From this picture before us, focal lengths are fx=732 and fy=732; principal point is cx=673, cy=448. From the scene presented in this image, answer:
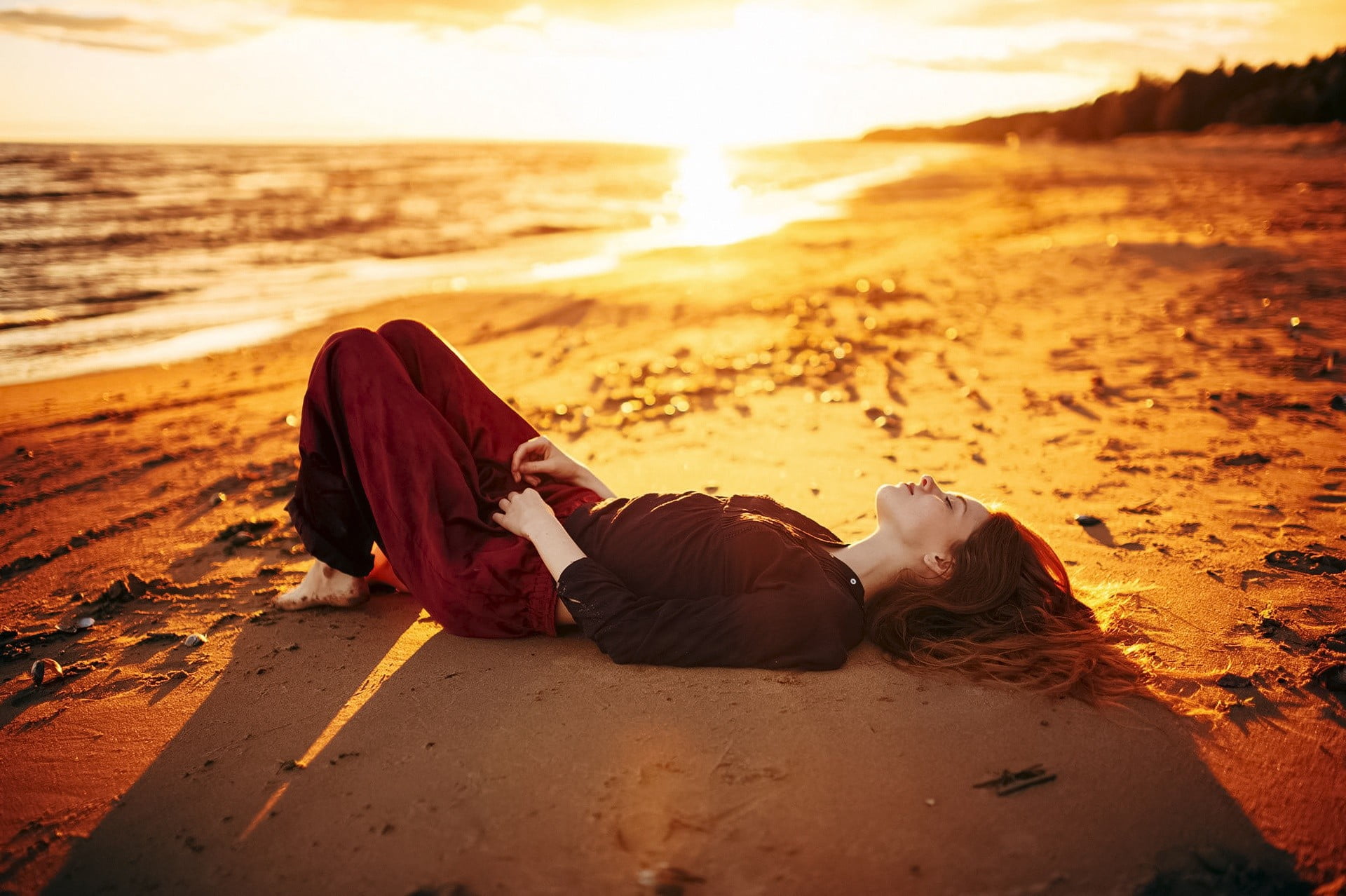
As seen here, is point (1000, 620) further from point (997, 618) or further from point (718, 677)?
point (718, 677)

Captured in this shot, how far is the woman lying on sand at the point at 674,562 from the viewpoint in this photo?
2676 millimetres

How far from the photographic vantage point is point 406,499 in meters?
2.91

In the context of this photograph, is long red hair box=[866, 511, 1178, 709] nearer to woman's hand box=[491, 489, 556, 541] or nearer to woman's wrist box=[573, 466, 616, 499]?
woman's wrist box=[573, 466, 616, 499]

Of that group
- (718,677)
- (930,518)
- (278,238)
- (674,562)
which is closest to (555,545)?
(674,562)

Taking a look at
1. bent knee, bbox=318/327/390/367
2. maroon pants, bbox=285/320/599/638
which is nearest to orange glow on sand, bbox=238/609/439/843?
maroon pants, bbox=285/320/599/638

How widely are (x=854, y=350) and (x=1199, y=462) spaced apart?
3279 mm

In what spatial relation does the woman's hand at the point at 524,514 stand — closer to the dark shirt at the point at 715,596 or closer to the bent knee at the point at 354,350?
the dark shirt at the point at 715,596

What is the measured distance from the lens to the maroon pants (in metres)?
2.88

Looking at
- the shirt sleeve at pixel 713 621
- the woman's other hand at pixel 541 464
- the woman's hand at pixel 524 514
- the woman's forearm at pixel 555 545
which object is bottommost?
the shirt sleeve at pixel 713 621

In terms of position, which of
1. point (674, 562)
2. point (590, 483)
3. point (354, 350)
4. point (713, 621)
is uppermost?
point (354, 350)

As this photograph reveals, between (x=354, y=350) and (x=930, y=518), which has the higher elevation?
(x=354, y=350)

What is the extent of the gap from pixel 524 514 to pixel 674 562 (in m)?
0.64

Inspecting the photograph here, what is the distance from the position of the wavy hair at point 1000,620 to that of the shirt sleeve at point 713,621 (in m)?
0.34

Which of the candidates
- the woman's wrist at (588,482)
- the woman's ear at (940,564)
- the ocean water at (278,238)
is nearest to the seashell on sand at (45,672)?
the woman's wrist at (588,482)
